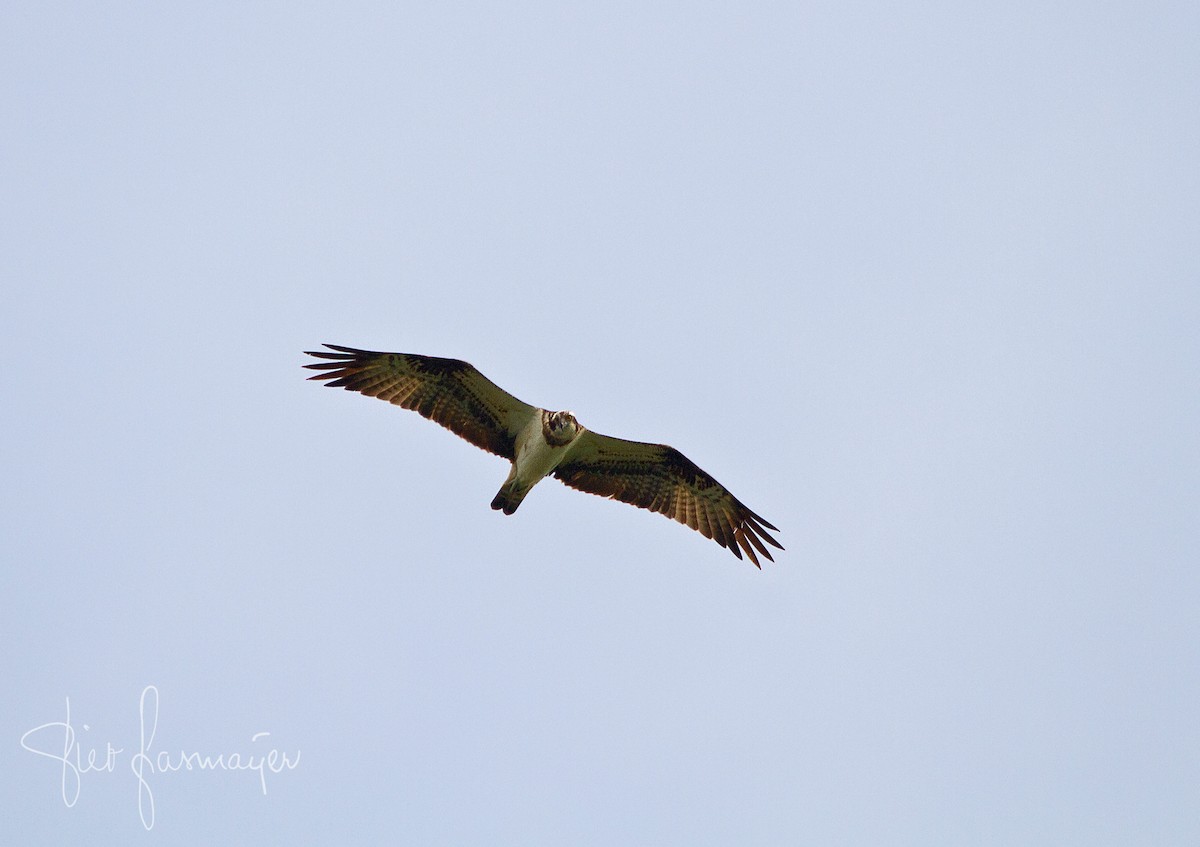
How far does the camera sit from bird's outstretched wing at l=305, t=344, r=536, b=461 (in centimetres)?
1741

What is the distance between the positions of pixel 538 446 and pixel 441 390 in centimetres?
153

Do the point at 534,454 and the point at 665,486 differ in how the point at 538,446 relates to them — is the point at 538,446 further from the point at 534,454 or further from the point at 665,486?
the point at 665,486

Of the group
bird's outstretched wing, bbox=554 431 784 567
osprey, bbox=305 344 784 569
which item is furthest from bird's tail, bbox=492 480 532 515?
bird's outstretched wing, bbox=554 431 784 567

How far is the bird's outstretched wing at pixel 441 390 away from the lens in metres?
17.4

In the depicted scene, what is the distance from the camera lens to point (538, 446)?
1730cm

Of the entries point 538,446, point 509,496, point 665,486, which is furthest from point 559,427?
point 665,486

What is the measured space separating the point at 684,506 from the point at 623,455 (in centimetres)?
137

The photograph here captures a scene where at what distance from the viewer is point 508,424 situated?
58.6 feet

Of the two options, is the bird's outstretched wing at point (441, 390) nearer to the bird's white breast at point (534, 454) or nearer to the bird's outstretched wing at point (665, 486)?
the bird's white breast at point (534, 454)

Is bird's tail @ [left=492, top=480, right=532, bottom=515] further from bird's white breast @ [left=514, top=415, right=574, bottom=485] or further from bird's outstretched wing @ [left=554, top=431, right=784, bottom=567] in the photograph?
bird's outstretched wing @ [left=554, top=431, right=784, bottom=567]

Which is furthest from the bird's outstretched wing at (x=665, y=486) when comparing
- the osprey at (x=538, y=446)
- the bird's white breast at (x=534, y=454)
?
the bird's white breast at (x=534, y=454)

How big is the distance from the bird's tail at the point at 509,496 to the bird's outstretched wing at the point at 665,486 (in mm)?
767

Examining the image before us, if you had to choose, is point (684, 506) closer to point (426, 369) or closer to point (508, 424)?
point (508, 424)

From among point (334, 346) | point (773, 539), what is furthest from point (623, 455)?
point (334, 346)
